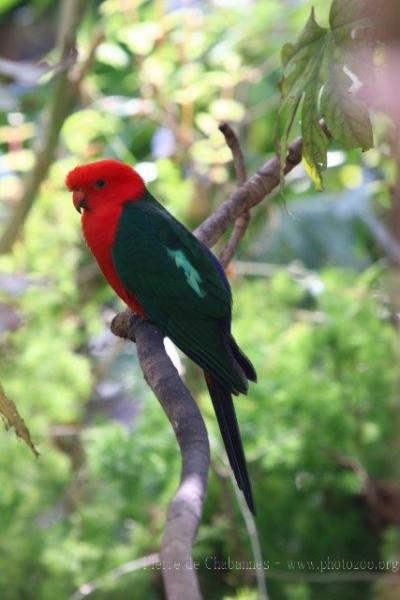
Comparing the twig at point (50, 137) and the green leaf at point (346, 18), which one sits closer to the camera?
the green leaf at point (346, 18)

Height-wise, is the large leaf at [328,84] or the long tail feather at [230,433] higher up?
the large leaf at [328,84]

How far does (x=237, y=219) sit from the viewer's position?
1525 millimetres

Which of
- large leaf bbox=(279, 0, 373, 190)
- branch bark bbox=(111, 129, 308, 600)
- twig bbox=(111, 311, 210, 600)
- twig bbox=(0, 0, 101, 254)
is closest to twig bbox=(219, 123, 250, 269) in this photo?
branch bark bbox=(111, 129, 308, 600)

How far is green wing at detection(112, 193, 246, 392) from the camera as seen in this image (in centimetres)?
146

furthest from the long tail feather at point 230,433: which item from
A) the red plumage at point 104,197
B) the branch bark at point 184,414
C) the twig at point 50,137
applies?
the twig at point 50,137

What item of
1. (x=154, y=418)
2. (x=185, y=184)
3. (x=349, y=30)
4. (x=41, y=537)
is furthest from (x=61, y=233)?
(x=349, y=30)

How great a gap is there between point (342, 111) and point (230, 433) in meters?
0.49

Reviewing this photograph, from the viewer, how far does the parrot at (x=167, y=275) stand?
4.63ft

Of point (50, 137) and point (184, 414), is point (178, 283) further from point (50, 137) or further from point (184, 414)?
point (50, 137)

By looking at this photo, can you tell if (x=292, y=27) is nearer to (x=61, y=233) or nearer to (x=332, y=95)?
(x=61, y=233)

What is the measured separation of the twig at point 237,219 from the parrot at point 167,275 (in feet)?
0.17

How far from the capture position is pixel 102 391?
9.80 feet

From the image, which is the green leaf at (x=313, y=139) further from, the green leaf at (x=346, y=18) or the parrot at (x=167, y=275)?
the parrot at (x=167, y=275)

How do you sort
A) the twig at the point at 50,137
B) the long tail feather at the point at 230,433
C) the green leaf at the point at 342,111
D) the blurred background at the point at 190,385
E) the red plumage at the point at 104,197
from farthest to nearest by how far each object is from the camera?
the twig at the point at 50,137 < the blurred background at the point at 190,385 < the red plumage at the point at 104,197 < the long tail feather at the point at 230,433 < the green leaf at the point at 342,111
